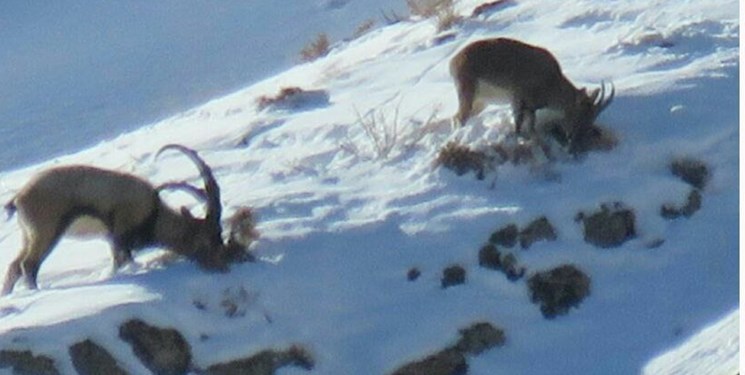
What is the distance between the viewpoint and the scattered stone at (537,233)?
16.1 m

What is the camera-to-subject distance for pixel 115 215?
15.2m

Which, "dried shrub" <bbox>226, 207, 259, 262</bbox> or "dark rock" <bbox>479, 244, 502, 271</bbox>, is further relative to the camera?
"dark rock" <bbox>479, 244, 502, 271</bbox>

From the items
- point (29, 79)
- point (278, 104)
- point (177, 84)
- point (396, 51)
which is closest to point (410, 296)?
point (278, 104)

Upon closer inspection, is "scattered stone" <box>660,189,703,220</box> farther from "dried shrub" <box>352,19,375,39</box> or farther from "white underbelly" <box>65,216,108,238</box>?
"dried shrub" <box>352,19,375,39</box>

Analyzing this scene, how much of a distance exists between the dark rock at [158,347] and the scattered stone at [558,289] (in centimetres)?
279

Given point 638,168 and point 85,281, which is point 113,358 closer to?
point 85,281

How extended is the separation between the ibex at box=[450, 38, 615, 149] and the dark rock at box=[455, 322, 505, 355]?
88.2 inches

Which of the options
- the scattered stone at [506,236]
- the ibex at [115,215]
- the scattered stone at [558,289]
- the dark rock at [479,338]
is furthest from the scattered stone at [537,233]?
the ibex at [115,215]

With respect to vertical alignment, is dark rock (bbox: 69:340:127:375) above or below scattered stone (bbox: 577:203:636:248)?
above

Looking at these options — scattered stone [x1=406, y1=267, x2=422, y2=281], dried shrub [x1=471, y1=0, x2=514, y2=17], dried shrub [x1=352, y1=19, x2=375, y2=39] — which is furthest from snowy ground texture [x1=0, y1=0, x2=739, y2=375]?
dried shrub [x1=352, y1=19, x2=375, y2=39]

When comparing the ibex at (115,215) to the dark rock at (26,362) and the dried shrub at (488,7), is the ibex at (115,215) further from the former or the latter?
the dried shrub at (488,7)

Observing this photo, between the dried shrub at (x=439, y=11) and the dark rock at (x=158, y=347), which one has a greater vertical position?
the dark rock at (x=158, y=347)

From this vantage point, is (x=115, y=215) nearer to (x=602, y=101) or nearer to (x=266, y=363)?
(x=266, y=363)

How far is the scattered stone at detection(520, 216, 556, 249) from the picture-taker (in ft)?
52.7
